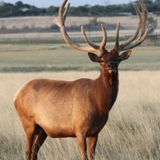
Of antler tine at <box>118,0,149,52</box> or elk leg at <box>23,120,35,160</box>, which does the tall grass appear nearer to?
elk leg at <box>23,120,35,160</box>

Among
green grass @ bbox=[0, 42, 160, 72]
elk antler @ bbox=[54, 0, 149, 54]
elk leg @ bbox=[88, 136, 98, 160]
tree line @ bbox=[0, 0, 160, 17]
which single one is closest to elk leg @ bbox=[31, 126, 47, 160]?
elk leg @ bbox=[88, 136, 98, 160]

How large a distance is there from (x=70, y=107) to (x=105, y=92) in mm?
541

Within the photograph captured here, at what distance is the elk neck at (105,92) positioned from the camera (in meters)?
7.08

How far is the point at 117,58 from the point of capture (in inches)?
274

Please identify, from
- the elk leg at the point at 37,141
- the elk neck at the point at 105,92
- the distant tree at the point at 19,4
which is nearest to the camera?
the elk neck at the point at 105,92

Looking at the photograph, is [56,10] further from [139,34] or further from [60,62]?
[139,34]

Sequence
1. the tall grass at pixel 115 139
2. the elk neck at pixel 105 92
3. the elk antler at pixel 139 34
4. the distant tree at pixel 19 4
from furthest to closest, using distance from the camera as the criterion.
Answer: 1. the distant tree at pixel 19 4
2. the tall grass at pixel 115 139
3. the elk antler at pixel 139 34
4. the elk neck at pixel 105 92

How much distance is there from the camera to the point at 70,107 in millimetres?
7383

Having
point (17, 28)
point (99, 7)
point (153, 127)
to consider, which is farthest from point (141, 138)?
point (99, 7)

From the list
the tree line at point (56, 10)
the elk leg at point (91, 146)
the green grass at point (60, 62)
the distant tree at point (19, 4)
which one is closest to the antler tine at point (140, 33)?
the elk leg at point (91, 146)

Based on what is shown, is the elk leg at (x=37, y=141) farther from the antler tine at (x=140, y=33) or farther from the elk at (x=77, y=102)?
the antler tine at (x=140, y=33)

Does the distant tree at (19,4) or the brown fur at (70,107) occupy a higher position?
the brown fur at (70,107)

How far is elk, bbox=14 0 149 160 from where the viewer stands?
7.09 m

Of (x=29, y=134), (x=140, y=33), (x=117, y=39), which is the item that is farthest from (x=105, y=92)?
(x=29, y=134)
